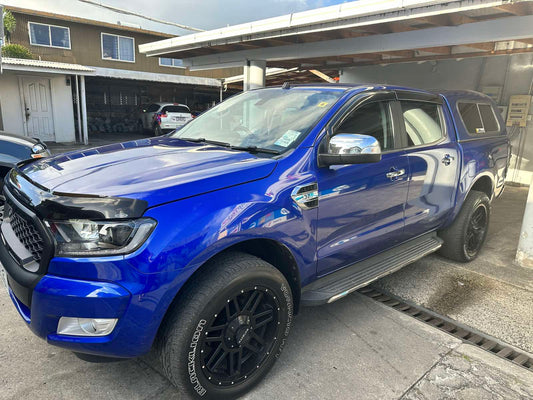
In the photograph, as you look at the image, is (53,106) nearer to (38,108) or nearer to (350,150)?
(38,108)

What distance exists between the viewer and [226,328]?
216cm

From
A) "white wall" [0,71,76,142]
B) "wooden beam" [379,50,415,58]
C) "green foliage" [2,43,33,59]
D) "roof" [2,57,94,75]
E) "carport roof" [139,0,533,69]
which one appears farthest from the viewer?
"green foliage" [2,43,33,59]

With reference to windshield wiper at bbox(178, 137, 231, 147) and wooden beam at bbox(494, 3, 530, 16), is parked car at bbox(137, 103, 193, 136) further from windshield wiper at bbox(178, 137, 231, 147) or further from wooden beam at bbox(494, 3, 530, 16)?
windshield wiper at bbox(178, 137, 231, 147)

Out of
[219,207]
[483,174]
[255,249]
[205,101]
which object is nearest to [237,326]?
[255,249]

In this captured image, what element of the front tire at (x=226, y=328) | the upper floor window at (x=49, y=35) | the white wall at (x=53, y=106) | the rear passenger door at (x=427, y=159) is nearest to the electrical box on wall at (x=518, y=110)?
the rear passenger door at (x=427, y=159)

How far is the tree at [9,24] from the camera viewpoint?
1716cm

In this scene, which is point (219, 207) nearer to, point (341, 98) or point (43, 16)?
point (341, 98)

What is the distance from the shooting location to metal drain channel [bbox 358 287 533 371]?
2.84m

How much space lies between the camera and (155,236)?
1.84m

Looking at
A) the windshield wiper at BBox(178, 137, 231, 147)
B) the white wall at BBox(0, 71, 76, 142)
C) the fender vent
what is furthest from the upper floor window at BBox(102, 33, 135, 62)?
the fender vent

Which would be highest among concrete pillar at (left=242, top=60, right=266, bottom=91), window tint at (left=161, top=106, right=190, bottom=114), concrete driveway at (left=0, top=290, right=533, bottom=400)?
concrete pillar at (left=242, top=60, right=266, bottom=91)

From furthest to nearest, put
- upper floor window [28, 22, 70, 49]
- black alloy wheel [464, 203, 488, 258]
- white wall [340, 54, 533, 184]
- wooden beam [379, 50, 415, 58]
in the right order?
1. upper floor window [28, 22, 70, 49]
2. white wall [340, 54, 533, 184]
3. wooden beam [379, 50, 415, 58]
4. black alloy wheel [464, 203, 488, 258]

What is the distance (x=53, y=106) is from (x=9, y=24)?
572 cm

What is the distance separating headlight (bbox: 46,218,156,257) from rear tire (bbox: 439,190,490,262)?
3556mm
